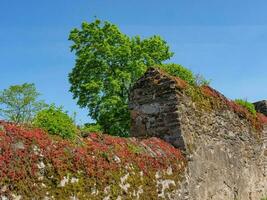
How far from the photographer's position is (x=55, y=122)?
737 centimetres

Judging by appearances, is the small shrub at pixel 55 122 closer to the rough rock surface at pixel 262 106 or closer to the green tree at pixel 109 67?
the rough rock surface at pixel 262 106

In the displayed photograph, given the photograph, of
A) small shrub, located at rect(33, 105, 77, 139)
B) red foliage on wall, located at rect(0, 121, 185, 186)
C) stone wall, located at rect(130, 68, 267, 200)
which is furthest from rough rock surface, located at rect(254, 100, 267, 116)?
small shrub, located at rect(33, 105, 77, 139)

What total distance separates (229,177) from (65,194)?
6945mm

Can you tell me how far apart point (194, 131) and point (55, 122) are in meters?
4.69

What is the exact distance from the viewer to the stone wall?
10.6 meters

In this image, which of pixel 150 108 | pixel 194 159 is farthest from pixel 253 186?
pixel 150 108

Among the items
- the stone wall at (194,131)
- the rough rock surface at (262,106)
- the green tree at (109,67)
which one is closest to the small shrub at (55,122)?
the stone wall at (194,131)

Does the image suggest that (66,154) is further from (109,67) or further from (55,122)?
(109,67)

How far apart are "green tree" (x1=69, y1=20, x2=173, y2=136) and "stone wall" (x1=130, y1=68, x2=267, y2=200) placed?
50.8ft

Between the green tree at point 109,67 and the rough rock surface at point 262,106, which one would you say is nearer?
the rough rock surface at point 262,106

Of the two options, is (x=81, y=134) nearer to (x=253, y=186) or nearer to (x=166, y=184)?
(x=166, y=184)

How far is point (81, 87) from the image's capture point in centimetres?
2989

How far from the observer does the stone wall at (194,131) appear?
10555mm

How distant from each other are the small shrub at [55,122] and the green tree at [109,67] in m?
20.5
